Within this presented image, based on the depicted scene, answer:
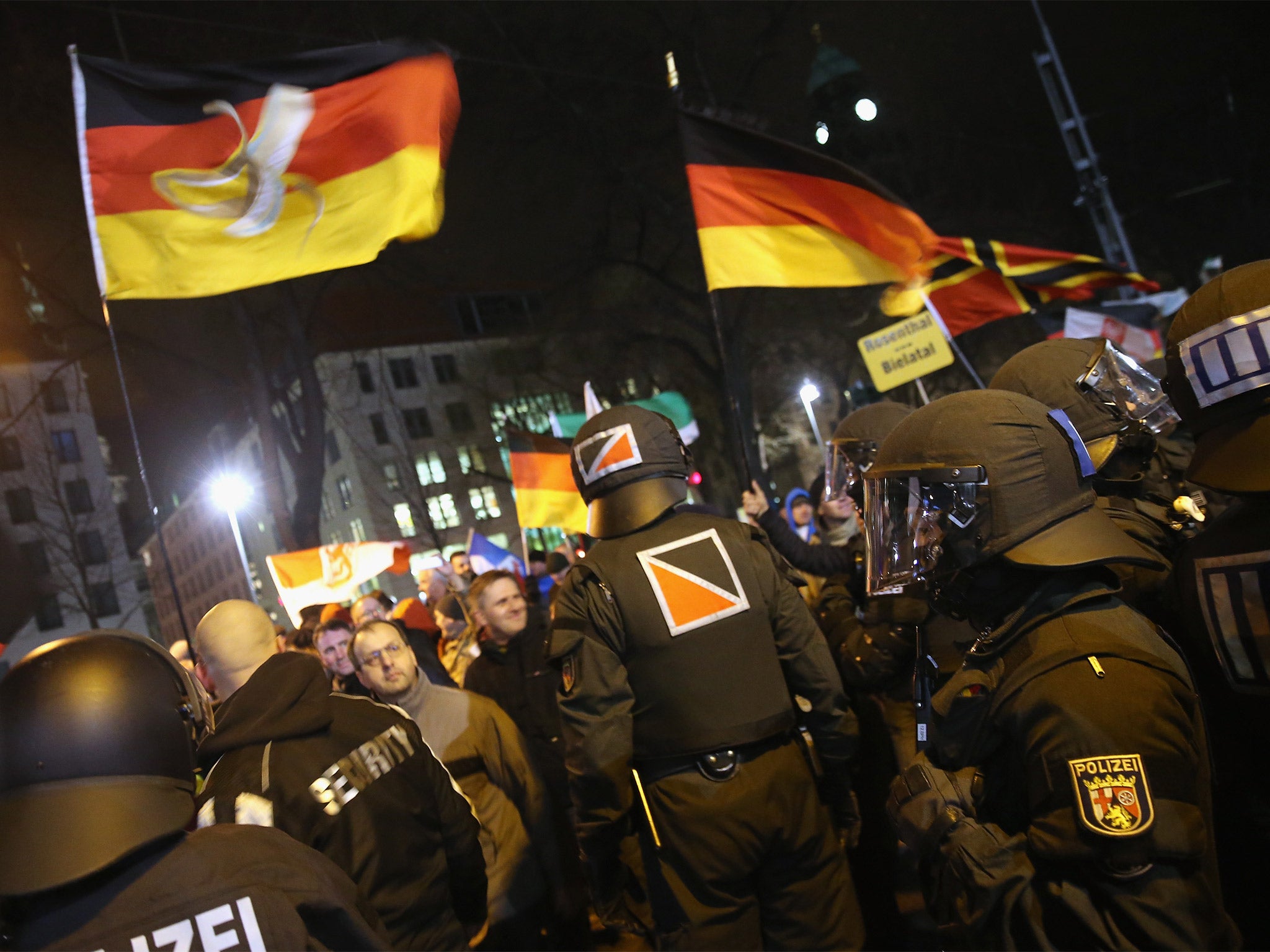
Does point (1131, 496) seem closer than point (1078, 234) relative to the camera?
Yes

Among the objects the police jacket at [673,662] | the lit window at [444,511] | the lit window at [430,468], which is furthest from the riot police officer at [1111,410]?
the lit window at [430,468]

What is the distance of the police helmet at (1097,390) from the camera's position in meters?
3.31

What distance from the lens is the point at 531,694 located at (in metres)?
5.09

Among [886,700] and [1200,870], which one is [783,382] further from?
[1200,870]

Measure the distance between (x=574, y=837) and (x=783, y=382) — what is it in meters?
24.9

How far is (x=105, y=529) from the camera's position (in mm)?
54344

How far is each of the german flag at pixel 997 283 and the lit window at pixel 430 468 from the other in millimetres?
44841

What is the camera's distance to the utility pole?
651 inches

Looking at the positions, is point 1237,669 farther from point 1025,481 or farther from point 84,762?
point 84,762

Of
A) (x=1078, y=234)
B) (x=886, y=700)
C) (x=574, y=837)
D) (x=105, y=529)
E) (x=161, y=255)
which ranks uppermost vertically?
(x=105, y=529)

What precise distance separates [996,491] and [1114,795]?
0.73m

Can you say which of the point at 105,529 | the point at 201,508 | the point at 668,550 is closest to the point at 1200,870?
the point at 668,550

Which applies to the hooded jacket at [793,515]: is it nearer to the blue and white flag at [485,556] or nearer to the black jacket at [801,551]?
the blue and white flag at [485,556]

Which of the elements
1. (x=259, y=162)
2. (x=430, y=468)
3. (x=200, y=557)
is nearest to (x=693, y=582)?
(x=259, y=162)
